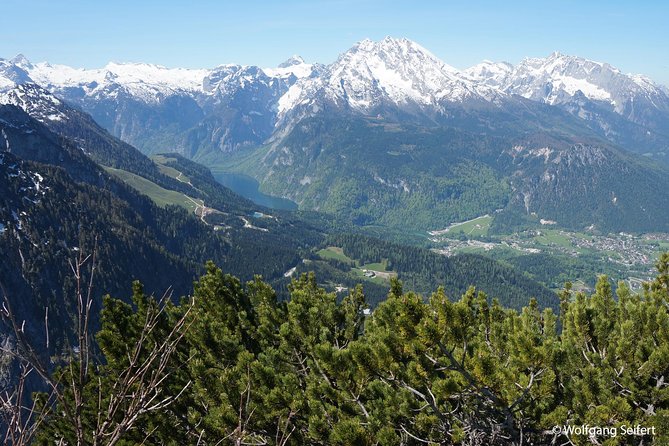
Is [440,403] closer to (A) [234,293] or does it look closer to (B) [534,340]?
(B) [534,340]

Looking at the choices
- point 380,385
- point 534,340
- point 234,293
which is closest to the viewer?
point 534,340

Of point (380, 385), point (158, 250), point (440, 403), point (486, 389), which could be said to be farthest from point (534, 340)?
point (158, 250)

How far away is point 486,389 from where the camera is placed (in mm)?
10875

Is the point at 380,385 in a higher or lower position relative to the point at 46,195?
higher

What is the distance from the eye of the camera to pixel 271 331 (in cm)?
1866

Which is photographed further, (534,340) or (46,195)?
(46,195)

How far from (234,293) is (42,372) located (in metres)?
16.3

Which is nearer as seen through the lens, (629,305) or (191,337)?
(629,305)

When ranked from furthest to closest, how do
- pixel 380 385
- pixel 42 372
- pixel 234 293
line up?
pixel 234 293 → pixel 380 385 → pixel 42 372

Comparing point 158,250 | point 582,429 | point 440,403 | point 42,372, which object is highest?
point 42,372

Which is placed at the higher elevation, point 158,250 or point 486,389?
point 486,389

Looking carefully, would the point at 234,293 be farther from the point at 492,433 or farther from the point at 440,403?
the point at 492,433

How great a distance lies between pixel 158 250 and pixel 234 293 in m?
156

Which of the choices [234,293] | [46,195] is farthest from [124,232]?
[234,293]
